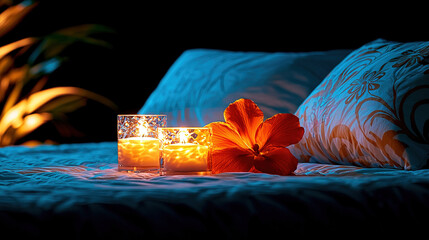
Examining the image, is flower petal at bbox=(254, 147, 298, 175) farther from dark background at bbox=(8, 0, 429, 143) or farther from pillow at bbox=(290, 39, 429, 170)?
dark background at bbox=(8, 0, 429, 143)

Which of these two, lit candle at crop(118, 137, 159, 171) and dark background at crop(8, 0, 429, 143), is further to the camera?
dark background at crop(8, 0, 429, 143)

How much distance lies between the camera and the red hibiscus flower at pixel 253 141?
35.3 inches

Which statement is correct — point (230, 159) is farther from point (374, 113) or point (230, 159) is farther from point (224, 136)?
point (374, 113)

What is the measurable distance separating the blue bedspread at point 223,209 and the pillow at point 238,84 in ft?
2.72

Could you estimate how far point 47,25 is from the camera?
10.8ft

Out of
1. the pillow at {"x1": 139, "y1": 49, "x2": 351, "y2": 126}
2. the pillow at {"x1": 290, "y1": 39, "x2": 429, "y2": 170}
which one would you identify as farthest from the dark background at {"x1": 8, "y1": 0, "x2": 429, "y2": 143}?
the pillow at {"x1": 290, "y1": 39, "x2": 429, "y2": 170}

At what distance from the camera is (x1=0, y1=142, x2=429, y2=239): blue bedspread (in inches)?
21.5

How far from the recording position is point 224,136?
0.94 metres

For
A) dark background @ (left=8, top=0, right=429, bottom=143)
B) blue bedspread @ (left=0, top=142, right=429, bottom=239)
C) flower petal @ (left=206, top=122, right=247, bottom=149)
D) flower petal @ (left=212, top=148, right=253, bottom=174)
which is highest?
dark background @ (left=8, top=0, right=429, bottom=143)

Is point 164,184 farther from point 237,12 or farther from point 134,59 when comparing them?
point 134,59

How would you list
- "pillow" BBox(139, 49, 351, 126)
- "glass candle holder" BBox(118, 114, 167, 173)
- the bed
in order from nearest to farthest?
the bed, "glass candle holder" BBox(118, 114, 167, 173), "pillow" BBox(139, 49, 351, 126)

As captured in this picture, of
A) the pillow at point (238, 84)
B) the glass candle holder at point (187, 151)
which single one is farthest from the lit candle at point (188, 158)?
the pillow at point (238, 84)

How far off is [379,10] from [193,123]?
98cm

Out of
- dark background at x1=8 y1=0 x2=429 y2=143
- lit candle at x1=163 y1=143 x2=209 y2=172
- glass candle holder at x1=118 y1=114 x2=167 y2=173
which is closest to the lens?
lit candle at x1=163 y1=143 x2=209 y2=172
